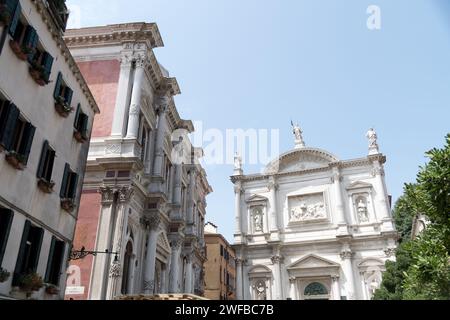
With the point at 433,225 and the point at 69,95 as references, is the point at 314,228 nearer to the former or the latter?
the point at 433,225

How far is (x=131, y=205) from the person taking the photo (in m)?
19.6

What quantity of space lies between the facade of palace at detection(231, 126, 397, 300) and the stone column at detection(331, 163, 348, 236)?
0.09 m

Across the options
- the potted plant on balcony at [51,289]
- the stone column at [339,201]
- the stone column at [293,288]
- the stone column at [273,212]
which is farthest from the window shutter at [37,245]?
the stone column at [339,201]

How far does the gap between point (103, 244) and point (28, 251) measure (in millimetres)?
6889

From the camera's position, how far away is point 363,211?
35.1 meters

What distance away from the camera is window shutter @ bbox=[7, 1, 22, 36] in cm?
931

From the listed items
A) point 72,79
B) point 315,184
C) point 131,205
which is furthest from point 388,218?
point 72,79

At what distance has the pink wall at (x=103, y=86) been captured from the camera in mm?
20609

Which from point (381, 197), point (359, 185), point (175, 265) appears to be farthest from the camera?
point (359, 185)

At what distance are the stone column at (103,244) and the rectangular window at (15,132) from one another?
26.2ft

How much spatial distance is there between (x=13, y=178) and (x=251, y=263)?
3008 centimetres

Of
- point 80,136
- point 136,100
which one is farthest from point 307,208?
point 80,136

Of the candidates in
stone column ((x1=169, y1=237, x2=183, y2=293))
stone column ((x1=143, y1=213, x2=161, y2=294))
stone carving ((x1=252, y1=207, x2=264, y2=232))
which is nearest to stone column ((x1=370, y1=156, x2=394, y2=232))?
stone carving ((x1=252, y1=207, x2=264, y2=232))

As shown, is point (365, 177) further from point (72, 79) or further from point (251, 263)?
point (72, 79)
